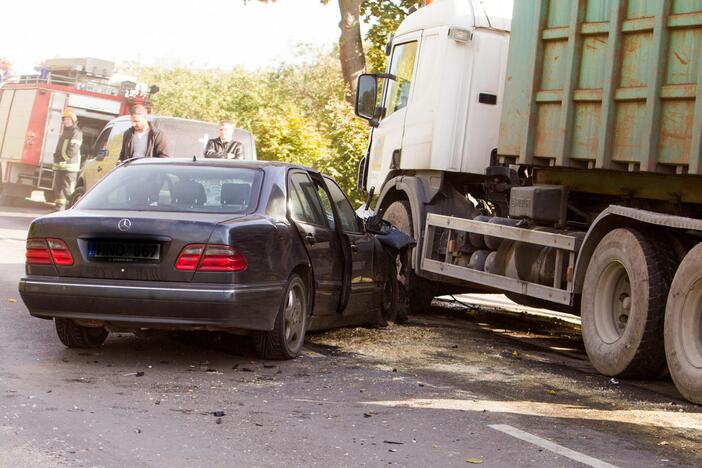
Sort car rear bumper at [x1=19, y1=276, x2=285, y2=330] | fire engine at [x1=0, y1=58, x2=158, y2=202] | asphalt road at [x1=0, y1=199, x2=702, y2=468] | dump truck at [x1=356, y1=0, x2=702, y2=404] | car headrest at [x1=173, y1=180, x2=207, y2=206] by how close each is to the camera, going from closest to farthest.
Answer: asphalt road at [x1=0, y1=199, x2=702, y2=468] < car rear bumper at [x1=19, y1=276, x2=285, y2=330] < dump truck at [x1=356, y1=0, x2=702, y2=404] < car headrest at [x1=173, y1=180, x2=207, y2=206] < fire engine at [x1=0, y1=58, x2=158, y2=202]

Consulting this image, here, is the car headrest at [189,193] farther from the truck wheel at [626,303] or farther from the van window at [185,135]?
the van window at [185,135]

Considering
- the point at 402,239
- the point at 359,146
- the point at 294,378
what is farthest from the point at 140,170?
the point at 359,146

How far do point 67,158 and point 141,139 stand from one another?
976 centimetres

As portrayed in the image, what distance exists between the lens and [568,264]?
966 centimetres

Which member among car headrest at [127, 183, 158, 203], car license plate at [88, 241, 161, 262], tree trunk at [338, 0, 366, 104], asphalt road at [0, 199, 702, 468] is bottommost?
asphalt road at [0, 199, 702, 468]

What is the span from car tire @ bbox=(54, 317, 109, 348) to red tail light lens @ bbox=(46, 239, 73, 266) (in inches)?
21.9

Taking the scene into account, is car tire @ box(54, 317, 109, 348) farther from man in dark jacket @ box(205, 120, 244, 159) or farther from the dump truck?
man in dark jacket @ box(205, 120, 244, 159)

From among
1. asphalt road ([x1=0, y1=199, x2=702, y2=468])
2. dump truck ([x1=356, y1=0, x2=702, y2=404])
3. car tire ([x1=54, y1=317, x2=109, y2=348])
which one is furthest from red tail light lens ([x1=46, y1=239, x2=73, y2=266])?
dump truck ([x1=356, y1=0, x2=702, y2=404])

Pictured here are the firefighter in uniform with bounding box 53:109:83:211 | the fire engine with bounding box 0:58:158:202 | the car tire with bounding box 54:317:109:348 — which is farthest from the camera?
the fire engine with bounding box 0:58:158:202

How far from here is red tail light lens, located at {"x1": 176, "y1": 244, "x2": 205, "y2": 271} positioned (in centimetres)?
796

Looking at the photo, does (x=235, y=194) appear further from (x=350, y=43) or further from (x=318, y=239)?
(x=350, y=43)

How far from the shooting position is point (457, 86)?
12203mm

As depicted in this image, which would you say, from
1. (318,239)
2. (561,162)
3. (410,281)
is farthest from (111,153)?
(561,162)

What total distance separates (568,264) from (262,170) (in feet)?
8.27
